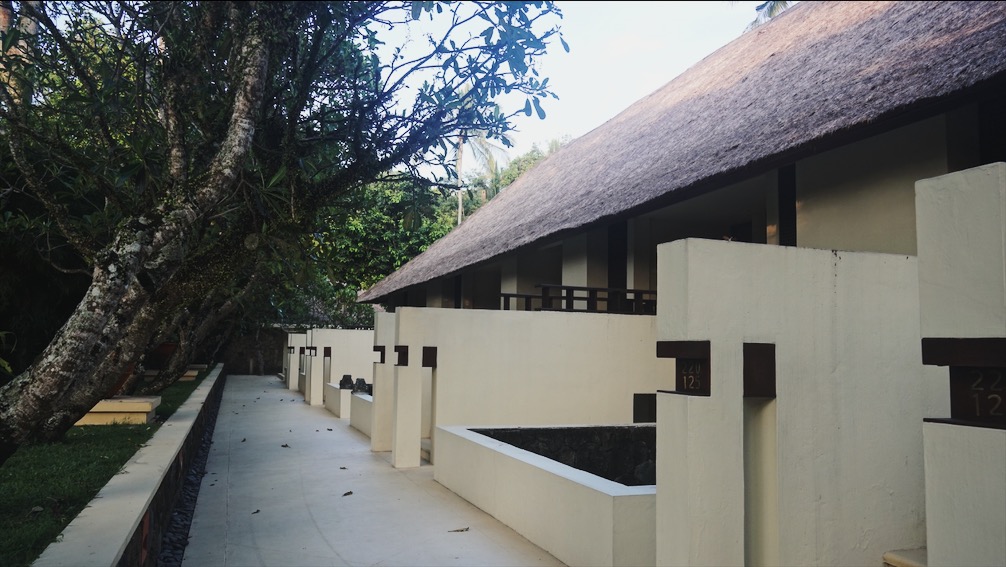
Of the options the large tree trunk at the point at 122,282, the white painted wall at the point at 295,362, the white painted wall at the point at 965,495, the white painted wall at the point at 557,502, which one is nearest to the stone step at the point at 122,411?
the white painted wall at the point at 557,502

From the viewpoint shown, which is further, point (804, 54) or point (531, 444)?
point (804, 54)

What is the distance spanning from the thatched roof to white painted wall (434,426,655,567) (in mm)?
3227

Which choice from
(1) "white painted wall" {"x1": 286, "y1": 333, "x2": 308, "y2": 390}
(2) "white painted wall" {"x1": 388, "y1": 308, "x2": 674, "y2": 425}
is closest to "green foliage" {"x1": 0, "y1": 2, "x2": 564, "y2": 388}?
(2) "white painted wall" {"x1": 388, "y1": 308, "x2": 674, "y2": 425}

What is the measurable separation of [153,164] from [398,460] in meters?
4.70

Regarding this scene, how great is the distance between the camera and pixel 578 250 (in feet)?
35.4

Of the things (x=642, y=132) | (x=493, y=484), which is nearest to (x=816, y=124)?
(x=493, y=484)

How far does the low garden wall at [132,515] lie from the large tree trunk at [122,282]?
56 cm

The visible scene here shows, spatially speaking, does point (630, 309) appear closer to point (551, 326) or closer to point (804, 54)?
point (551, 326)

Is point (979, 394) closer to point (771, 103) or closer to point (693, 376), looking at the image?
point (693, 376)

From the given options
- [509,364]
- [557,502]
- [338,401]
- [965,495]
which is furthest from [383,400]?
[965,495]

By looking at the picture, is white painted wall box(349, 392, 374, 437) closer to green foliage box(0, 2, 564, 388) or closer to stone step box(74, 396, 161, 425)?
stone step box(74, 396, 161, 425)

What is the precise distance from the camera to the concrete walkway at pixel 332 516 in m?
4.95

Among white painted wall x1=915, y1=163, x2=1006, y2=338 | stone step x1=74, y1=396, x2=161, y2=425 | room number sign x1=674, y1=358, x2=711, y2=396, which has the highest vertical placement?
white painted wall x1=915, y1=163, x2=1006, y2=338

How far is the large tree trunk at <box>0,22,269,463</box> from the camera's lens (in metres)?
3.38
